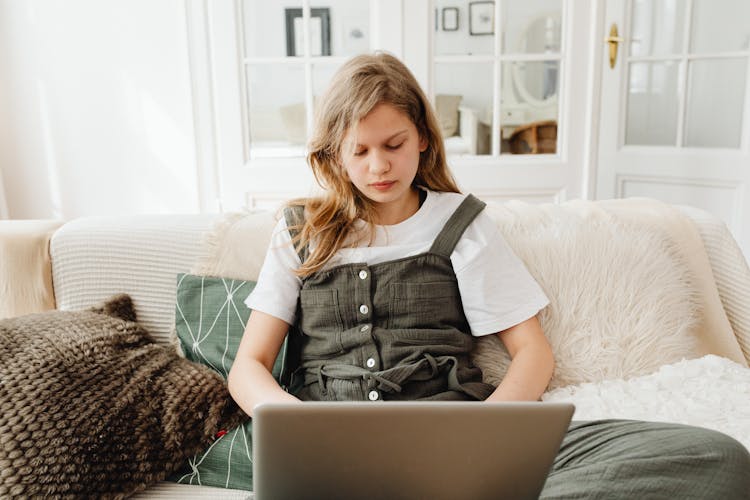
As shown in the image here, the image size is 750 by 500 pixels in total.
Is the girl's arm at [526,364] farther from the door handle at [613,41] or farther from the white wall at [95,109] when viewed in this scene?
the white wall at [95,109]

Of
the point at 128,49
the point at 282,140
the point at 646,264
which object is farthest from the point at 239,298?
the point at 128,49

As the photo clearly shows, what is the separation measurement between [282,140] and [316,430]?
2280 mm

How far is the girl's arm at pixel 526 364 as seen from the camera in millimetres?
1108

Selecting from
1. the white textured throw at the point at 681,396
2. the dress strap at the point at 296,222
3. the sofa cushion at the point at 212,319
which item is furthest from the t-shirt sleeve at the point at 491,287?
the sofa cushion at the point at 212,319

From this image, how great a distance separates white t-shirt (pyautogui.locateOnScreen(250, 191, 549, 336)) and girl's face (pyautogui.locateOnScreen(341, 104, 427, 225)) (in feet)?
0.31

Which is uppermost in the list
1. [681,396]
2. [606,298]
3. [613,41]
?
[613,41]

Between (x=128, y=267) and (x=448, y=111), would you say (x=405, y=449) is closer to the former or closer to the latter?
(x=128, y=267)

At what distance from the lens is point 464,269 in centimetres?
119

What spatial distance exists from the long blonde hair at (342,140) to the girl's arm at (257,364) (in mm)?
115

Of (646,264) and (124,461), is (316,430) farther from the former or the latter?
(646,264)

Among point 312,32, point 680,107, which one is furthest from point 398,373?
point 680,107

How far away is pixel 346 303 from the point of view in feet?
3.84

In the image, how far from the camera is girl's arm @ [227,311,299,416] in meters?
1.09

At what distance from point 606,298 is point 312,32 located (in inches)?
74.1
